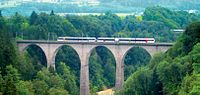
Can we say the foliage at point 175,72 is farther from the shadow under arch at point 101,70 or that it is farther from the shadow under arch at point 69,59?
the shadow under arch at point 69,59

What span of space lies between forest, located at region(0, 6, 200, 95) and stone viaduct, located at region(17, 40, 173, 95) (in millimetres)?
1494

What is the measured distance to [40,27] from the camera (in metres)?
120

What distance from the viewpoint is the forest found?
77875 millimetres

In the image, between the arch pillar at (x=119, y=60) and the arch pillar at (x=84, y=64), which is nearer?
the arch pillar at (x=119, y=60)

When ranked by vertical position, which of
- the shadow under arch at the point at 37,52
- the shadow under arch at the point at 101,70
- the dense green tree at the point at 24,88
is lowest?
the shadow under arch at the point at 101,70

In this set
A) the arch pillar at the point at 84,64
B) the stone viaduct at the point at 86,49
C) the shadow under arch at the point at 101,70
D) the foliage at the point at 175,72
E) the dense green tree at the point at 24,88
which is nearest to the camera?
the foliage at the point at 175,72

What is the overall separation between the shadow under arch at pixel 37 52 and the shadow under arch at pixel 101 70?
27.3 feet

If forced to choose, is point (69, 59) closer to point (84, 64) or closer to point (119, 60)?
point (84, 64)

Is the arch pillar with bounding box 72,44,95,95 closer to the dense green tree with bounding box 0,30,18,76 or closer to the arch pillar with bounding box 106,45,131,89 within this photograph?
the arch pillar with bounding box 106,45,131,89

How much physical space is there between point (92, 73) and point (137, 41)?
19663mm

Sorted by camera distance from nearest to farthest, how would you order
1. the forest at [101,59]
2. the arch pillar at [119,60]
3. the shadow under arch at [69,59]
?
the forest at [101,59]
the arch pillar at [119,60]
the shadow under arch at [69,59]

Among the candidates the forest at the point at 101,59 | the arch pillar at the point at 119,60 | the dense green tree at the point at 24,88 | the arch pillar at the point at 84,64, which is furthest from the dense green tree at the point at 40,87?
the arch pillar at the point at 84,64

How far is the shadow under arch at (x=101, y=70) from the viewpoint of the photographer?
11738 cm

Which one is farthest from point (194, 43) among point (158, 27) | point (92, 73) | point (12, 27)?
point (158, 27)
